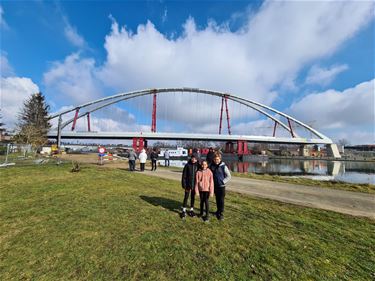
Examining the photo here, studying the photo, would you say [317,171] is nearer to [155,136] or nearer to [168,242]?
[168,242]

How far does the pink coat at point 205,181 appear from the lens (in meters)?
5.50

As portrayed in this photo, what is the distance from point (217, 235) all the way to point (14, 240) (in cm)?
398

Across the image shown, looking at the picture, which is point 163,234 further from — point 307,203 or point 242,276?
point 307,203

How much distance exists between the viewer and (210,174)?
18.2ft

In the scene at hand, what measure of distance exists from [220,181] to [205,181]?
428mm

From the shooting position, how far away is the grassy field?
123 inches

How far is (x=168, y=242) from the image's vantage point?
399 centimetres

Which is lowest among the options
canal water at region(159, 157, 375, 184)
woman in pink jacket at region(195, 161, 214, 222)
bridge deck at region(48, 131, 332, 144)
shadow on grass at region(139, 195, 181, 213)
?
canal water at region(159, 157, 375, 184)

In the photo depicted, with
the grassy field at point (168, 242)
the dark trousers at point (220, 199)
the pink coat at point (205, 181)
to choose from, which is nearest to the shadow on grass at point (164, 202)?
the grassy field at point (168, 242)

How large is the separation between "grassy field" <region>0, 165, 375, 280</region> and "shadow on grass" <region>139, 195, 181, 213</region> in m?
0.03

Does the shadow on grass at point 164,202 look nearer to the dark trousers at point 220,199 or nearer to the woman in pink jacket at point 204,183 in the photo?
the woman in pink jacket at point 204,183

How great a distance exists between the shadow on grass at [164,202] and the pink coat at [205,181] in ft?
3.57

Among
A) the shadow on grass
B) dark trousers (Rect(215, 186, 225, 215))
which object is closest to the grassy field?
the shadow on grass

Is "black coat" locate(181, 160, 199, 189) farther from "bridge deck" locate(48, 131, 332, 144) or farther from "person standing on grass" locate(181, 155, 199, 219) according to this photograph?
"bridge deck" locate(48, 131, 332, 144)
